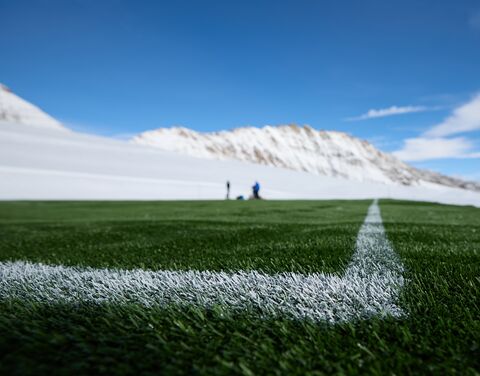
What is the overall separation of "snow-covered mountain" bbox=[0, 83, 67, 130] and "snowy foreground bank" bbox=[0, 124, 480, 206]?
6004cm

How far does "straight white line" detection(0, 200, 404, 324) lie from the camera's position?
1.44 metres

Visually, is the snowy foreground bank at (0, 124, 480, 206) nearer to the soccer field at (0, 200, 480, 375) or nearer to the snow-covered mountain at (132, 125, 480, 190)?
the soccer field at (0, 200, 480, 375)

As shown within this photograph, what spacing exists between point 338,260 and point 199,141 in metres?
140

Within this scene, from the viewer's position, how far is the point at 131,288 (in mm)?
1770

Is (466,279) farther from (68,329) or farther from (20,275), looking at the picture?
(20,275)

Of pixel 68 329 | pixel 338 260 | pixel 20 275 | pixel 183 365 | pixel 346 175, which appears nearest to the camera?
pixel 183 365

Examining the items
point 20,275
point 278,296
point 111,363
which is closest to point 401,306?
point 278,296

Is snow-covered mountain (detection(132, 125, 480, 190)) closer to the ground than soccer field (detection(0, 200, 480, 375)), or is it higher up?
higher up

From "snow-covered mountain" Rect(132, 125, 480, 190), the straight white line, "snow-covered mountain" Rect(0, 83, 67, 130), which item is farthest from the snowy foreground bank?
"snow-covered mountain" Rect(132, 125, 480, 190)

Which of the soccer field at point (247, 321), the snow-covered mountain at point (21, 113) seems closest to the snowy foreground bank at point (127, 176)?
the soccer field at point (247, 321)

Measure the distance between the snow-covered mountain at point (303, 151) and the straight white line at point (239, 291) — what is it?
413 ft

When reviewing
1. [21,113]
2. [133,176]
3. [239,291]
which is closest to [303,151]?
[21,113]

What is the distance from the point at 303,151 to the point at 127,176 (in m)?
131

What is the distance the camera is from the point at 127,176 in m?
39.6
